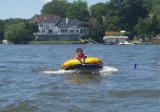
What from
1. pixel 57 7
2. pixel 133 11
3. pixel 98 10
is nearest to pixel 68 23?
pixel 133 11

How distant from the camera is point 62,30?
9319 cm

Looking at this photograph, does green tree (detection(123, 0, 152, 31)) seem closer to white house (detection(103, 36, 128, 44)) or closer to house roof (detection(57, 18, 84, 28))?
white house (detection(103, 36, 128, 44))

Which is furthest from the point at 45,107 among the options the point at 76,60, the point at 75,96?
the point at 76,60

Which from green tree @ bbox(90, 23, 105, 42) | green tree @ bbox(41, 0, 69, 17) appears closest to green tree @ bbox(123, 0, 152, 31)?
green tree @ bbox(90, 23, 105, 42)

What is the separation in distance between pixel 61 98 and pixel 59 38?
82.3 m

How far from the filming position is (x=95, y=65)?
679 inches

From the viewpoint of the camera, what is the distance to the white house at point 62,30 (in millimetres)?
90938

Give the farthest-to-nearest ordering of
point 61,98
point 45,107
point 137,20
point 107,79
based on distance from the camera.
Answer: point 137,20 → point 107,79 → point 61,98 → point 45,107

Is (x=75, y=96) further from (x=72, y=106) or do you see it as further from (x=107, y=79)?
(x=107, y=79)

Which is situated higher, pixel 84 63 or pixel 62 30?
pixel 62 30

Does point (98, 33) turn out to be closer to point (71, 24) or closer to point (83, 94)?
point (71, 24)

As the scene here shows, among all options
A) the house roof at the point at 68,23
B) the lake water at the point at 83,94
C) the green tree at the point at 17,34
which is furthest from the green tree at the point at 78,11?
the lake water at the point at 83,94

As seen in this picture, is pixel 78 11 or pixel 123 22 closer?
pixel 123 22

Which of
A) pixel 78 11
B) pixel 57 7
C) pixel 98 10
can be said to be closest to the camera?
pixel 78 11
